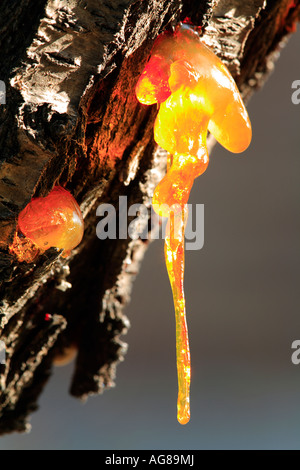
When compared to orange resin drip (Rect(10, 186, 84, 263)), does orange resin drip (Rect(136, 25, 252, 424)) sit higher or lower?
higher

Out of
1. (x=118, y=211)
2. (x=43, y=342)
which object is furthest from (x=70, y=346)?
(x=118, y=211)

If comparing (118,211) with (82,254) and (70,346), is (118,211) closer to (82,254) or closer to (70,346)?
(82,254)

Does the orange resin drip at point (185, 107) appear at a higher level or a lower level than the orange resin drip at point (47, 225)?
higher
